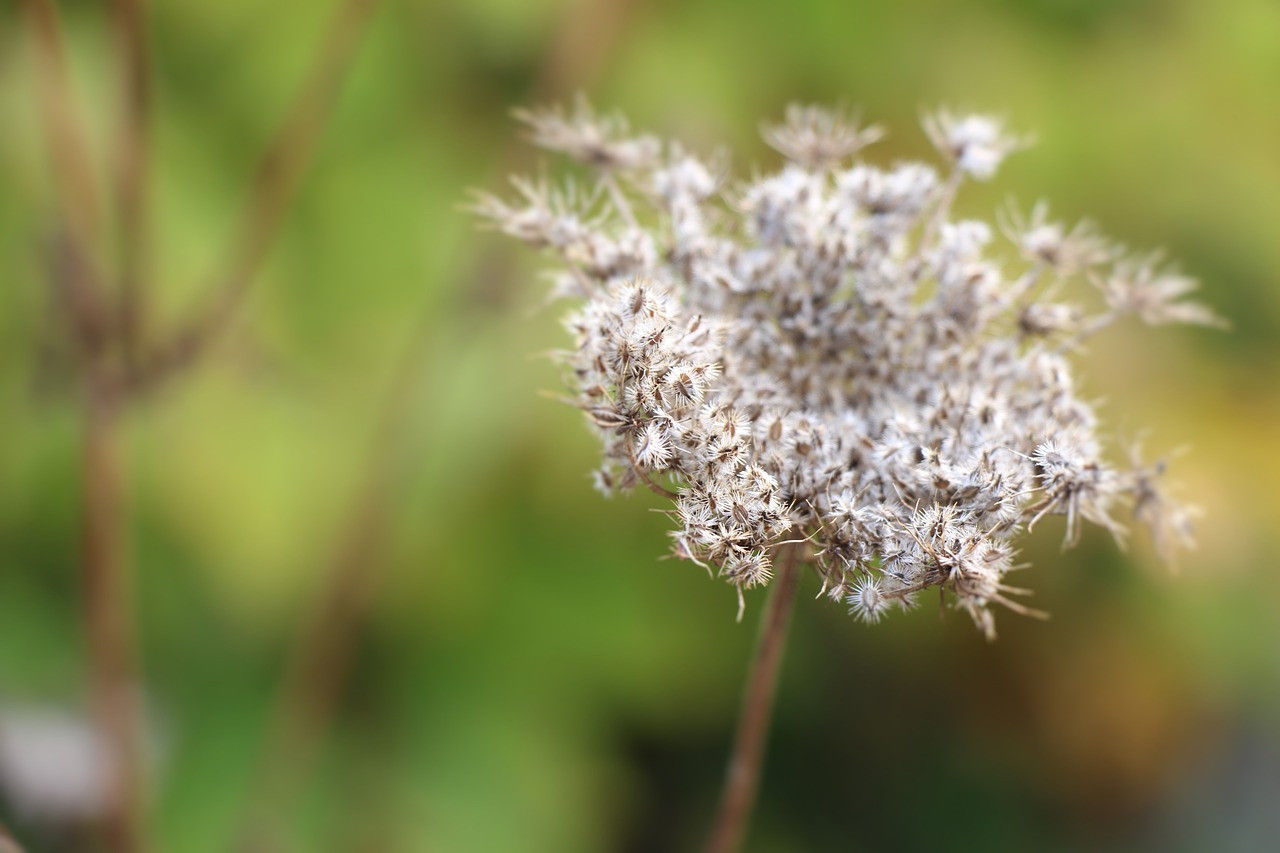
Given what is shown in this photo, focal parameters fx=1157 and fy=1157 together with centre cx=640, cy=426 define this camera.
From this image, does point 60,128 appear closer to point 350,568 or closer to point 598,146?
point 350,568

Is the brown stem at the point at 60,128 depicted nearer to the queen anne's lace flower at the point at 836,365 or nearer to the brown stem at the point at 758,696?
the queen anne's lace flower at the point at 836,365

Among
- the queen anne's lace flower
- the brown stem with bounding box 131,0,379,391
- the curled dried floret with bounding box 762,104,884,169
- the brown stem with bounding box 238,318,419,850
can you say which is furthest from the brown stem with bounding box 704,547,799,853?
the brown stem with bounding box 131,0,379,391

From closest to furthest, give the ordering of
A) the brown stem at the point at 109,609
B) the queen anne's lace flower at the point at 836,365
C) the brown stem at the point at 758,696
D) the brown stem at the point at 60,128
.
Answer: the queen anne's lace flower at the point at 836,365 < the brown stem at the point at 758,696 < the brown stem at the point at 60,128 < the brown stem at the point at 109,609

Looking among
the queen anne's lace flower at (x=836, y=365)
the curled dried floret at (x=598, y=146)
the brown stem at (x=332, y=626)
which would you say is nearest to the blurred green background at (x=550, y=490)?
the brown stem at (x=332, y=626)

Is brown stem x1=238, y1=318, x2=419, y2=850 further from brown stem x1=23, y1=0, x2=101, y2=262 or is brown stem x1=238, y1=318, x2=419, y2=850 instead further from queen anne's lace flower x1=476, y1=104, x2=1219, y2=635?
queen anne's lace flower x1=476, y1=104, x2=1219, y2=635

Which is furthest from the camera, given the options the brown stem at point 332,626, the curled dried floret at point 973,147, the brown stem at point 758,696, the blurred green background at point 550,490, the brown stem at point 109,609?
the blurred green background at point 550,490

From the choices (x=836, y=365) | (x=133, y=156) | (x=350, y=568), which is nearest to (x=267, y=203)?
(x=133, y=156)
